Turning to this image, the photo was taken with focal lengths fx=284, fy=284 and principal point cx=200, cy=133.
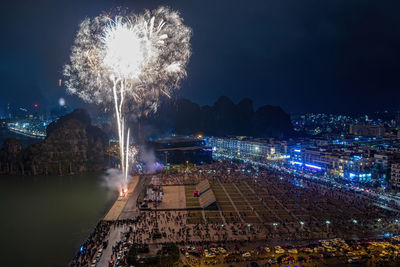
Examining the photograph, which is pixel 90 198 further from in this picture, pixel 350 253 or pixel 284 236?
pixel 350 253

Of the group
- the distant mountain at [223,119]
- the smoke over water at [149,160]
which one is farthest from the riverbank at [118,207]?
the distant mountain at [223,119]

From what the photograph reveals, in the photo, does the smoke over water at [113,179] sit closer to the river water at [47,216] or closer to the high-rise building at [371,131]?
the river water at [47,216]

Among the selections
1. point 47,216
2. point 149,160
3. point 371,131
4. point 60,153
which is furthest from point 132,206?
point 371,131

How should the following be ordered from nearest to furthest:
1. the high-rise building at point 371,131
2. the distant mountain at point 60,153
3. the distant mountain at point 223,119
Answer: the distant mountain at point 60,153 → the high-rise building at point 371,131 → the distant mountain at point 223,119

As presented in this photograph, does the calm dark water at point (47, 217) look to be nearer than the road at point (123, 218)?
No

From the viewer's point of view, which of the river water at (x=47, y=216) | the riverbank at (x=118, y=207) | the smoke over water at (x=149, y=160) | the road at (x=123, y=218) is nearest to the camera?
the road at (x=123, y=218)

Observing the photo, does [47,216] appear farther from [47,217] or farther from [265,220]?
[265,220]

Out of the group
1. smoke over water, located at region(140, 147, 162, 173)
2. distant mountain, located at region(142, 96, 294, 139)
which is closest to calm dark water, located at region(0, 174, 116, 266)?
smoke over water, located at region(140, 147, 162, 173)
